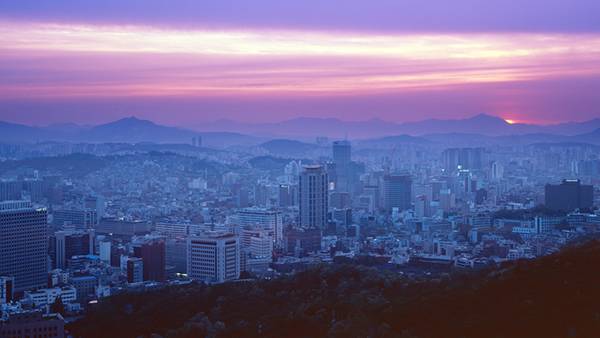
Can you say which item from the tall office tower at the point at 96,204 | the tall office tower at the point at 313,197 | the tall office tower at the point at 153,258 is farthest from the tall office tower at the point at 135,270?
the tall office tower at the point at 96,204

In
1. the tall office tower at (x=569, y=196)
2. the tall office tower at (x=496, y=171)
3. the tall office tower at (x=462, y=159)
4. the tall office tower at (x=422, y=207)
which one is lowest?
the tall office tower at (x=422, y=207)

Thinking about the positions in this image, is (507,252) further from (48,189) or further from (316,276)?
(48,189)

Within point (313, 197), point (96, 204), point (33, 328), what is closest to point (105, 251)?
point (313, 197)

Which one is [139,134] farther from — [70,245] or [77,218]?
[70,245]

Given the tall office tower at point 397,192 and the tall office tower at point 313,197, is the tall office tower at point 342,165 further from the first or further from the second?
the tall office tower at point 313,197

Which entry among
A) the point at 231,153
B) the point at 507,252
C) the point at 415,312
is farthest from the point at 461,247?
the point at 231,153

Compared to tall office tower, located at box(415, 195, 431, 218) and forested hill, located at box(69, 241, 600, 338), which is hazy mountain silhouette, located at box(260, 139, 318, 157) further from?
forested hill, located at box(69, 241, 600, 338)
